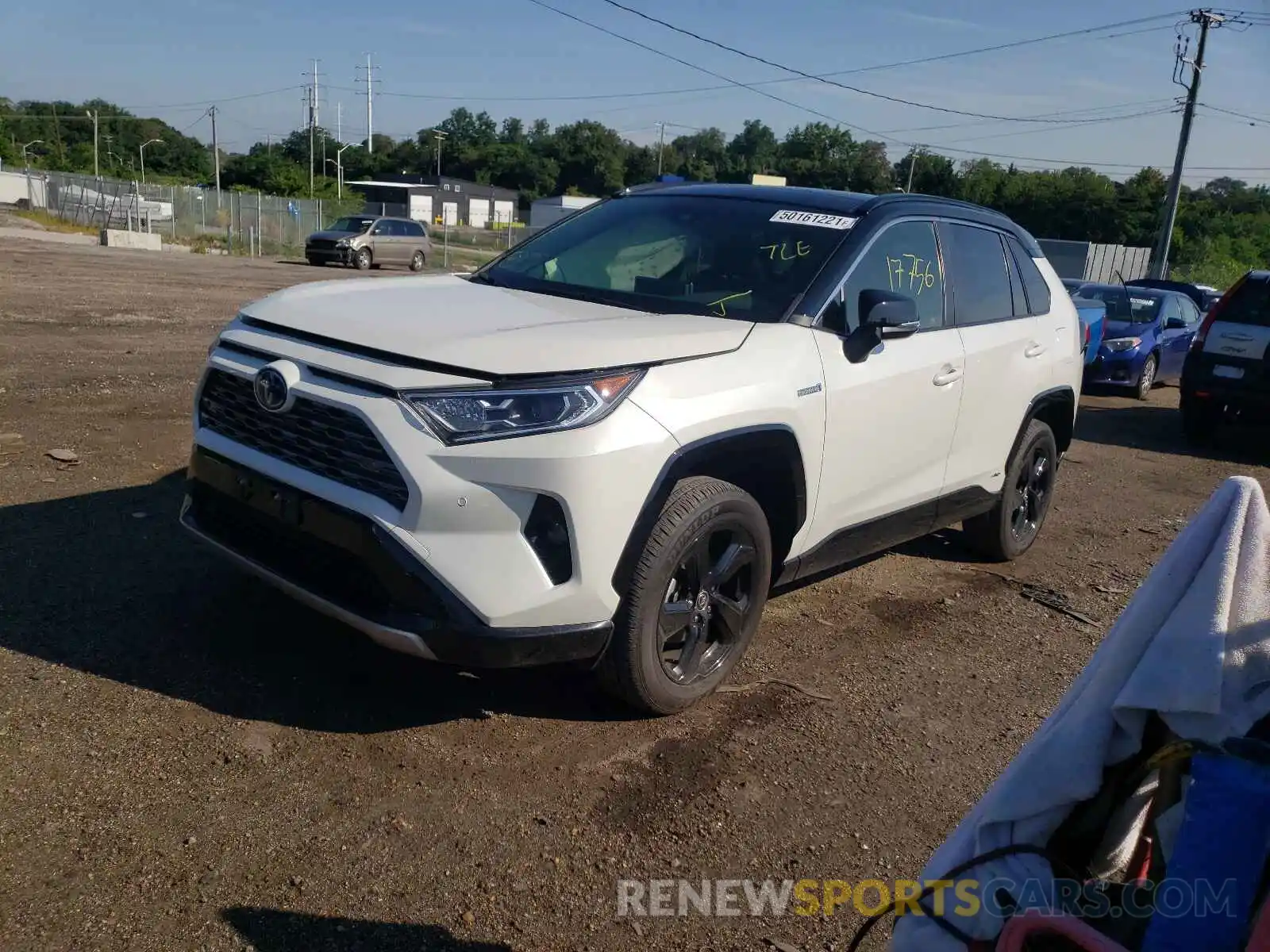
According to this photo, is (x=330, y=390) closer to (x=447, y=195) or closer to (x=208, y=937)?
(x=208, y=937)

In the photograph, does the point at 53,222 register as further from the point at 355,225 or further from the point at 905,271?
the point at 905,271

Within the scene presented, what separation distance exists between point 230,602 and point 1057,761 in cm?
353

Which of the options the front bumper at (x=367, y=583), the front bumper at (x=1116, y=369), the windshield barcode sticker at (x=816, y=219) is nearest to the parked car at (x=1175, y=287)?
the front bumper at (x=1116, y=369)

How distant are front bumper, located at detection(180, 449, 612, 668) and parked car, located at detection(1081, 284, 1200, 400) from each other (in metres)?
12.4

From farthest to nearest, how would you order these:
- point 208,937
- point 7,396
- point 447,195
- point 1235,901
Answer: point 447,195 → point 7,396 → point 208,937 → point 1235,901

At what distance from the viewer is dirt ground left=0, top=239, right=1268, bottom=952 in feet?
9.05

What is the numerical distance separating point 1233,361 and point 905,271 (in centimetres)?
751

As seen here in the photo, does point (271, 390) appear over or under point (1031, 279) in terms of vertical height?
under

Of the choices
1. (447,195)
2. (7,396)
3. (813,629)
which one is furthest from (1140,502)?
(447,195)

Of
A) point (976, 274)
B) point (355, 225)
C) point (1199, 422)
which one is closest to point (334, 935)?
point (976, 274)

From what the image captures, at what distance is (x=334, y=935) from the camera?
2623 mm

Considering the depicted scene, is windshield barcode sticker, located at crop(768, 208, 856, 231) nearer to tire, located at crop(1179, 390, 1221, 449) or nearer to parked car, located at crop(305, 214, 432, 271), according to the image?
tire, located at crop(1179, 390, 1221, 449)

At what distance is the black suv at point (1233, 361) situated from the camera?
1042 cm

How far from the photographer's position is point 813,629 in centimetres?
492
